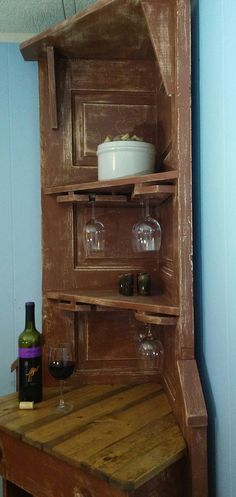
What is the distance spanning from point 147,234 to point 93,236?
22 centimetres

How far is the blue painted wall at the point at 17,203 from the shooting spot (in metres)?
1.60

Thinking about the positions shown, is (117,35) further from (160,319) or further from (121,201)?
(160,319)

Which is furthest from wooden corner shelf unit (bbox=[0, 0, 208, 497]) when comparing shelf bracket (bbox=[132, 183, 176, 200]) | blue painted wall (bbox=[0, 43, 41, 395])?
blue painted wall (bbox=[0, 43, 41, 395])

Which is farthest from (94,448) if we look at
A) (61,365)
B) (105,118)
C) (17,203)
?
(105,118)

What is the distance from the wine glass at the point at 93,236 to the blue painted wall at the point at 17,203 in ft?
0.77

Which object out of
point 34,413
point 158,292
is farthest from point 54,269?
point 34,413

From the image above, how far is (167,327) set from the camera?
4.43 feet

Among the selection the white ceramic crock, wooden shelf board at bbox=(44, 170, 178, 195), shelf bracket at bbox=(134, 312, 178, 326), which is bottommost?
shelf bracket at bbox=(134, 312, 178, 326)

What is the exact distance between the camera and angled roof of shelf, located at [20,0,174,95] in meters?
1.17

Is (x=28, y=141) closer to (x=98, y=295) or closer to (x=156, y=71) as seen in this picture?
(x=156, y=71)

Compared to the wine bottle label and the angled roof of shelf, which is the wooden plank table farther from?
the angled roof of shelf

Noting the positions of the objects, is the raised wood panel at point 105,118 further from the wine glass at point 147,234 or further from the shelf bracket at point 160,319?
the shelf bracket at point 160,319

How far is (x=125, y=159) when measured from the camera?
4.10 feet

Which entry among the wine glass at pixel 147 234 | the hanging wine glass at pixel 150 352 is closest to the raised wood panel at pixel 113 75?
the wine glass at pixel 147 234
